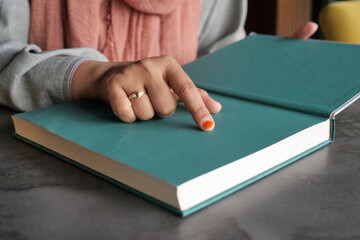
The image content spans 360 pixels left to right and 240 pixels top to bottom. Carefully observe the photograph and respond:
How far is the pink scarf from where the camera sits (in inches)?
38.5

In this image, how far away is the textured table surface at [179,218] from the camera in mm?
383

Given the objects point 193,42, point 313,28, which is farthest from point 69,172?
point 193,42

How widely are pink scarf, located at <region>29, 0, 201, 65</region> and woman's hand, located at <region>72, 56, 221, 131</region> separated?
37 cm

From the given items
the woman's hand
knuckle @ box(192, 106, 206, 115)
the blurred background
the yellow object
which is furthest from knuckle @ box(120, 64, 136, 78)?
the blurred background

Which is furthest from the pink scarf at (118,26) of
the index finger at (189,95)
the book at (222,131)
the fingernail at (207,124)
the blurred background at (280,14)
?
the blurred background at (280,14)

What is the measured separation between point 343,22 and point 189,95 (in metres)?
1.11

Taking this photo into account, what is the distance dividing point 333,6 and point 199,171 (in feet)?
4.28

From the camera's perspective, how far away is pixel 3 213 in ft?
1.40

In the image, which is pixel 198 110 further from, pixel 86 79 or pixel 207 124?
pixel 86 79

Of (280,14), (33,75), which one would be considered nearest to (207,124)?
(33,75)

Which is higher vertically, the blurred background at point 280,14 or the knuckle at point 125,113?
the knuckle at point 125,113

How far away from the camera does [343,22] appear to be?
1.47 meters

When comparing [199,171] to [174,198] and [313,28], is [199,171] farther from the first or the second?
[313,28]

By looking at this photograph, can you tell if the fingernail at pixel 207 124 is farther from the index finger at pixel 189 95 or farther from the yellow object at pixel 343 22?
the yellow object at pixel 343 22
